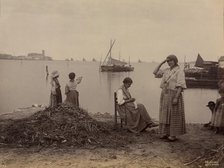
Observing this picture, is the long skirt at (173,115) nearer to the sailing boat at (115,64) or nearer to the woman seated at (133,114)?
the woman seated at (133,114)

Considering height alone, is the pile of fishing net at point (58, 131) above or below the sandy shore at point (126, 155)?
above

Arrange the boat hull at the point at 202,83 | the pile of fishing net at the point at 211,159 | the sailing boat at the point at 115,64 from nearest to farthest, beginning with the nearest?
the pile of fishing net at the point at 211,159
the sailing boat at the point at 115,64
the boat hull at the point at 202,83

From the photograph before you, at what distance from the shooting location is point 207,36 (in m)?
6.05

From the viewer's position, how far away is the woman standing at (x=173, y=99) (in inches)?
229

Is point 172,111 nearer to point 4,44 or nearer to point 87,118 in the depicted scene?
point 87,118

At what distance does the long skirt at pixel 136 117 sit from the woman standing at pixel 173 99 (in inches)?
24.1

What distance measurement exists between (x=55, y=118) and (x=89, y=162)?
4.73ft

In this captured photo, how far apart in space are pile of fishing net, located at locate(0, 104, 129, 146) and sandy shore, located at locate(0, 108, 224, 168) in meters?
0.19

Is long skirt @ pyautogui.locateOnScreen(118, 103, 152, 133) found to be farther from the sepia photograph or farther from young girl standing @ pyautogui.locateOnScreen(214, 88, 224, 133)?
young girl standing @ pyautogui.locateOnScreen(214, 88, 224, 133)

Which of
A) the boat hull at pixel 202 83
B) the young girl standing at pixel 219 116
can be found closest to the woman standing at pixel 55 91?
the young girl standing at pixel 219 116

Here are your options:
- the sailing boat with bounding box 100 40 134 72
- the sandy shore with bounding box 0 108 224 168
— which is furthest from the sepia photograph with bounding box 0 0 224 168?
the sailing boat with bounding box 100 40 134 72

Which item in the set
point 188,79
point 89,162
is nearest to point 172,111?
point 89,162

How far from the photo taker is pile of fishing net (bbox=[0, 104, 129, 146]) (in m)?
5.67

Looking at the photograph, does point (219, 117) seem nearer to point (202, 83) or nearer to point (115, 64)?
point (115, 64)
